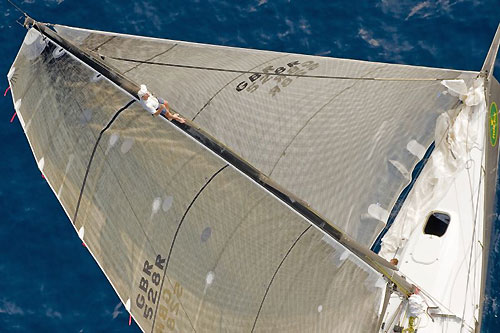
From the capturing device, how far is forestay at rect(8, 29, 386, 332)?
19.2 m

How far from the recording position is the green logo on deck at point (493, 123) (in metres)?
24.7

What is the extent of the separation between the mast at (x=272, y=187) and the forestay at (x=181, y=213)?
17cm

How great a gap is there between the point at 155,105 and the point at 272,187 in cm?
350

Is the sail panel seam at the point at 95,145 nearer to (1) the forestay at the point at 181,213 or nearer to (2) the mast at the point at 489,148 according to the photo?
(1) the forestay at the point at 181,213

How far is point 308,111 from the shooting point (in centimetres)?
2150

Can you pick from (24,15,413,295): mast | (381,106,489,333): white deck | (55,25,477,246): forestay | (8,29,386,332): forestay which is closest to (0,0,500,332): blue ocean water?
(381,106,489,333): white deck

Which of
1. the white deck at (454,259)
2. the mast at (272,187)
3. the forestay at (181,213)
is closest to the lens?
the mast at (272,187)

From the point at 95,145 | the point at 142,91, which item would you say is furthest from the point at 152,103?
the point at 95,145

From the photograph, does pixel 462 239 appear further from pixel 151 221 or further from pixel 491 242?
pixel 151 221

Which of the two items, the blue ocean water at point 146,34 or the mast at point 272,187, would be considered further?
the blue ocean water at point 146,34

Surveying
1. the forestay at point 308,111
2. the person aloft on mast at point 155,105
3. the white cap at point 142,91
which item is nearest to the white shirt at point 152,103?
the person aloft on mast at point 155,105

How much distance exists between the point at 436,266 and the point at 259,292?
6.53 metres

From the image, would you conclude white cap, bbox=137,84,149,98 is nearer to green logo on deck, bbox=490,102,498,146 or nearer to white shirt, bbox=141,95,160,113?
white shirt, bbox=141,95,160,113

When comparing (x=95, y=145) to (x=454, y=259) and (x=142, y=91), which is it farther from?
(x=454, y=259)
